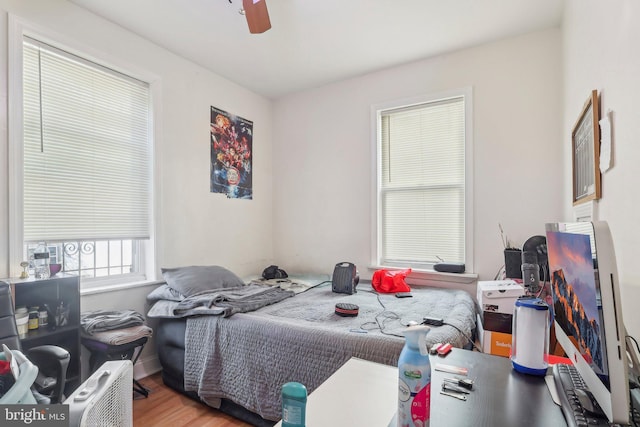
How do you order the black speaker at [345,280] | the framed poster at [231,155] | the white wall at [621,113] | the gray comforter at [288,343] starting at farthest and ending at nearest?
the framed poster at [231,155] → the black speaker at [345,280] → the gray comforter at [288,343] → the white wall at [621,113]

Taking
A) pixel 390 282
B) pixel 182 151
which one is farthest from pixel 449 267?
pixel 182 151

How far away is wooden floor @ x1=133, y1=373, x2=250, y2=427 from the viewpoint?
6.60ft

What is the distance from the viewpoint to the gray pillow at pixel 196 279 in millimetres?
2543

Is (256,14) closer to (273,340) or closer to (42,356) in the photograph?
(273,340)

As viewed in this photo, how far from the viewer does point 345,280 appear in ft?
9.50

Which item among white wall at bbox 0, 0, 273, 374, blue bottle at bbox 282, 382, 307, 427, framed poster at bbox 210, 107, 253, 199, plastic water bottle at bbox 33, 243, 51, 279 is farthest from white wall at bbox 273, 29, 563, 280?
blue bottle at bbox 282, 382, 307, 427

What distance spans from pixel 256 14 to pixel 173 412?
2608 mm

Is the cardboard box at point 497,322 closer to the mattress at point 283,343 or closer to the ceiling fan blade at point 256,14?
the mattress at point 283,343

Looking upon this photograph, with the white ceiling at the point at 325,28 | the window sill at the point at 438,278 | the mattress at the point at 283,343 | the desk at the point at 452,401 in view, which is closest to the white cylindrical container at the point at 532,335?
the desk at the point at 452,401

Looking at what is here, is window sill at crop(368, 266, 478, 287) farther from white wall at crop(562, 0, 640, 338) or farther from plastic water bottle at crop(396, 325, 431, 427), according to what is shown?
plastic water bottle at crop(396, 325, 431, 427)

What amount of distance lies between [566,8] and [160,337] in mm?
3888

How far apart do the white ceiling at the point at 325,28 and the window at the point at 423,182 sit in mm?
532

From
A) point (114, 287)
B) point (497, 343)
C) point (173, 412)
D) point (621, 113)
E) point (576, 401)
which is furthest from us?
point (114, 287)

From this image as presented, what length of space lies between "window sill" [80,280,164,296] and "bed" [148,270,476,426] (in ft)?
0.51
